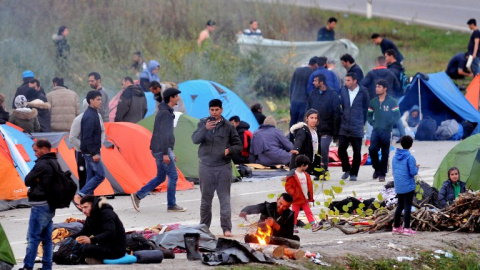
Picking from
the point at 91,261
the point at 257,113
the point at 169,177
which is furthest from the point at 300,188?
the point at 257,113

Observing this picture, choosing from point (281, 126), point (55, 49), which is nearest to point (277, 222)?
point (281, 126)

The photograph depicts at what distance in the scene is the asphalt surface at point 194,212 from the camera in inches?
509

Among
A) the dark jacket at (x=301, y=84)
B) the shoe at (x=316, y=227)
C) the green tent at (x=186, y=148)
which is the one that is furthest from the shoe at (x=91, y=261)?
the dark jacket at (x=301, y=84)

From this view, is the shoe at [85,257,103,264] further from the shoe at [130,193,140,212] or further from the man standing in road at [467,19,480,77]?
the man standing in road at [467,19,480,77]

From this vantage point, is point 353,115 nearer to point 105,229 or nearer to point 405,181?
point 405,181

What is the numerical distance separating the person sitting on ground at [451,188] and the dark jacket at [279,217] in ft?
9.91

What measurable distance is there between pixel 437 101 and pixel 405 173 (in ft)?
37.7

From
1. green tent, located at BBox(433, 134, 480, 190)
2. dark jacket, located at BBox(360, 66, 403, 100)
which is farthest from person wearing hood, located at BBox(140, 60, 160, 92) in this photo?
green tent, located at BBox(433, 134, 480, 190)

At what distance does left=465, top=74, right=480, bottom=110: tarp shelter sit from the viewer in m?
25.3

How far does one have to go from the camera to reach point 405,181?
42.7ft

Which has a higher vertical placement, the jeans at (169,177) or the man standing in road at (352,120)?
the man standing in road at (352,120)

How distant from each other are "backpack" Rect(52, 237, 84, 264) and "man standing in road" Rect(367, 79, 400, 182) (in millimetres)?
7722

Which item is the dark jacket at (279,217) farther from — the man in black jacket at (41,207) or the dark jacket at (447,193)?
the dark jacket at (447,193)

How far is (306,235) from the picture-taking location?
13734 mm
